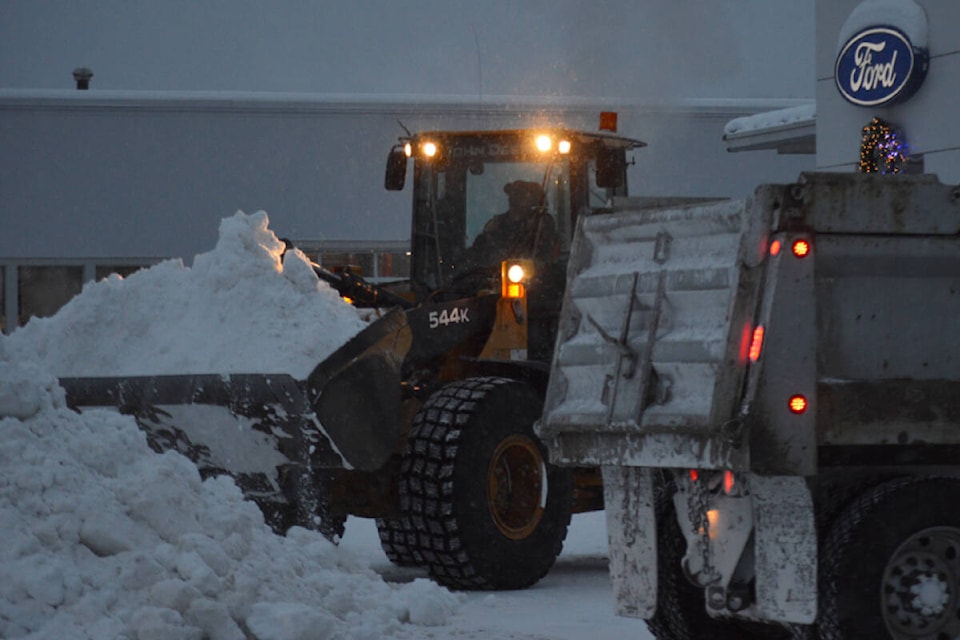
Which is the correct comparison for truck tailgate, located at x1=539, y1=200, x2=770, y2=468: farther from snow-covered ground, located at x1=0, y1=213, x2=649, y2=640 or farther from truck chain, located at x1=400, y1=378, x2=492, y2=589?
truck chain, located at x1=400, y1=378, x2=492, y2=589

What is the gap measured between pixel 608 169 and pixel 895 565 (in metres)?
5.21

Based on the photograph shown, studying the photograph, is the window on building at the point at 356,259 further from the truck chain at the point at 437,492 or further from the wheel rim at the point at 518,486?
the truck chain at the point at 437,492

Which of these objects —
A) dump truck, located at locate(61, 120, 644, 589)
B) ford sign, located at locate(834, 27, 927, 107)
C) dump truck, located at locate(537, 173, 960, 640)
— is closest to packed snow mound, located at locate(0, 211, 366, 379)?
dump truck, located at locate(61, 120, 644, 589)

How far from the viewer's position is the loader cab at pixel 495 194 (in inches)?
450

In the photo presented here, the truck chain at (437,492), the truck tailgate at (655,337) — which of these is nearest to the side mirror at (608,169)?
the truck chain at (437,492)

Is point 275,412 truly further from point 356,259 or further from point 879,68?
point 356,259

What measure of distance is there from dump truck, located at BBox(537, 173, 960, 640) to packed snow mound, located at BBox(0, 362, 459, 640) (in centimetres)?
156

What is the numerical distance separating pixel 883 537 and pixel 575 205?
5316 mm

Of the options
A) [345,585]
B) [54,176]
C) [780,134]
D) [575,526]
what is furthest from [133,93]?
[345,585]

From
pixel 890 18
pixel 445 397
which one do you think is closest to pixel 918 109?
pixel 890 18

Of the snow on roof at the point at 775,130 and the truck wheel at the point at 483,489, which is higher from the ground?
the snow on roof at the point at 775,130

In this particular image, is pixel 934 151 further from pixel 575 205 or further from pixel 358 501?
pixel 358 501

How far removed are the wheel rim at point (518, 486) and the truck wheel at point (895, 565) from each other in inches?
152

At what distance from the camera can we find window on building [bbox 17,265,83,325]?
26.8 metres
